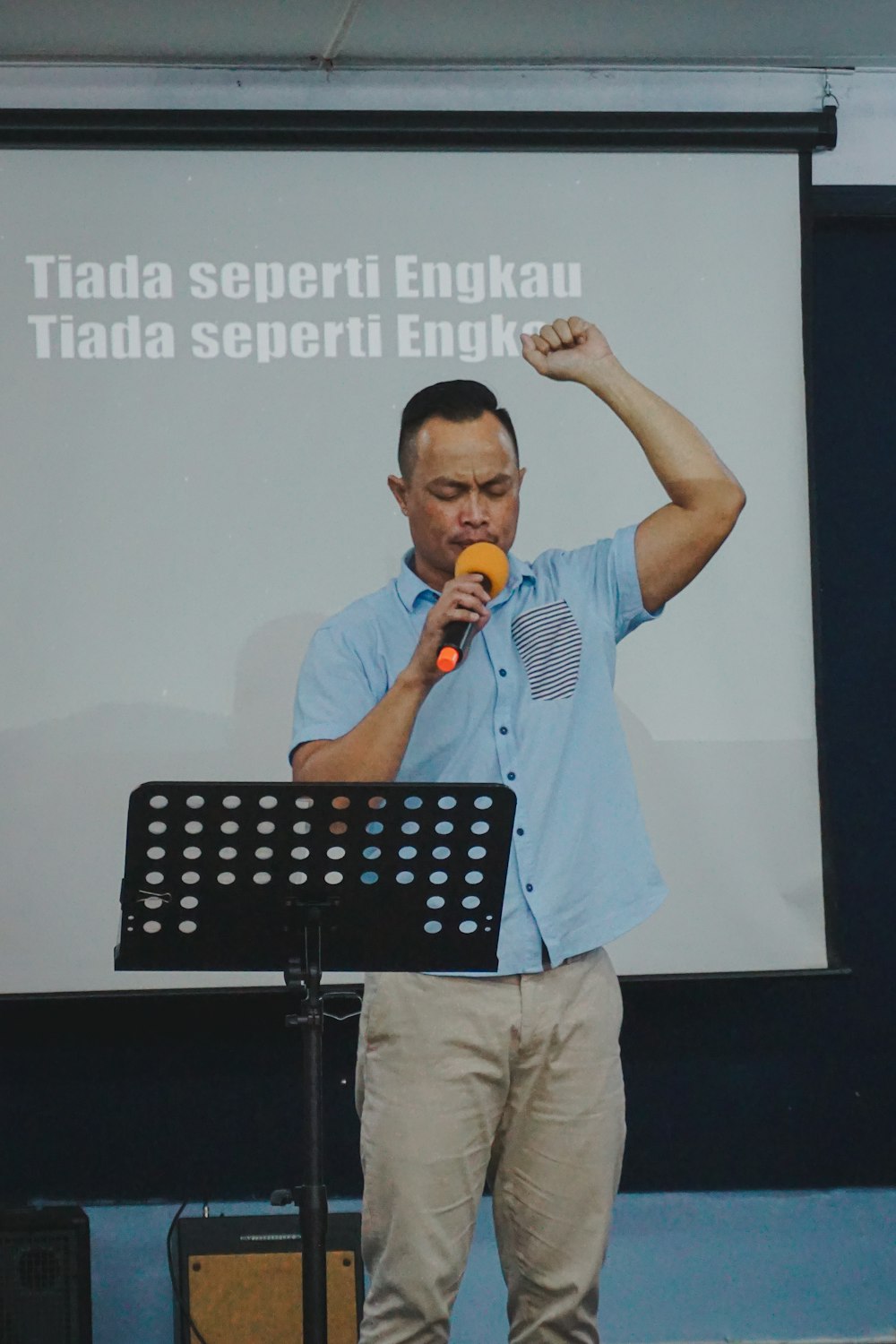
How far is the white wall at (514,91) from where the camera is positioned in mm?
3480

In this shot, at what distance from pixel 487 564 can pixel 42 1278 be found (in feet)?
5.01

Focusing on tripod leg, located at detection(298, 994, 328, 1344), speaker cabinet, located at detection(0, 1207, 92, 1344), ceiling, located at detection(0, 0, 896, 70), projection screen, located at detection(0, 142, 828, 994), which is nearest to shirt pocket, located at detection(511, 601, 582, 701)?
tripod leg, located at detection(298, 994, 328, 1344)

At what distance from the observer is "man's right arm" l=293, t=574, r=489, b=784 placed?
199 cm

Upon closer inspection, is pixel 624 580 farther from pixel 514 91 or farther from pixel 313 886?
pixel 514 91

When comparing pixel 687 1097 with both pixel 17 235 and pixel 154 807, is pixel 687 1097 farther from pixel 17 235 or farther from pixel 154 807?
pixel 17 235

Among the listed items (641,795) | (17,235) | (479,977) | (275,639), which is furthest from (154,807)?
(17,235)

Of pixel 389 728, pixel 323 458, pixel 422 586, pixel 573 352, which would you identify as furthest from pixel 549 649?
pixel 323 458

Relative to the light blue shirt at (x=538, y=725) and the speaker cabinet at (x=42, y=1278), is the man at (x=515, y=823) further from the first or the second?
the speaker cabinet at (x=42, y=1278)

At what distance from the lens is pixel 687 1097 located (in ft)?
11.9

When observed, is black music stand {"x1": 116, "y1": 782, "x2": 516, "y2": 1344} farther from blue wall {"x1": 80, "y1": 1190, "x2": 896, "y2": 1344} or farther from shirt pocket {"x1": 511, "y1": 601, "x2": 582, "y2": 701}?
blue wall {"x1": 80, "y1": 1190, "x2": 896, "y2": 1344}

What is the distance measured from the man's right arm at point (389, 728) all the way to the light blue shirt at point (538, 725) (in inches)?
2.9

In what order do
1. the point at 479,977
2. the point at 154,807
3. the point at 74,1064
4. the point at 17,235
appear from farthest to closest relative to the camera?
the point at 74,1064 → the point at 17,235 → the point at 479,977 → the point at 154,807

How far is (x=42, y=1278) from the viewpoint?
99.8 inches

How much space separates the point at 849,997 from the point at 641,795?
2.76 feet
